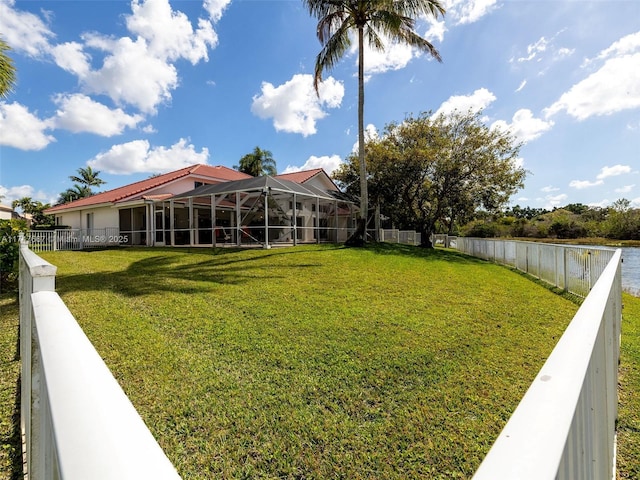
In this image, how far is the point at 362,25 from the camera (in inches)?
611

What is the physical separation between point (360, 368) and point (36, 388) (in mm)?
2968

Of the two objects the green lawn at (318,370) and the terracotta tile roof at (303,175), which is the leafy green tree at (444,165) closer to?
the terracotta tile roof at (303,175)

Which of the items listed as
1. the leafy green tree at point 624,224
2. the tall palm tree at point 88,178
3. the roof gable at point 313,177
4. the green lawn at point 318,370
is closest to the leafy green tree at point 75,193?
the tall palm tree at point 88,178

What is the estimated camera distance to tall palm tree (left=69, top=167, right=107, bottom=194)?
4658cm

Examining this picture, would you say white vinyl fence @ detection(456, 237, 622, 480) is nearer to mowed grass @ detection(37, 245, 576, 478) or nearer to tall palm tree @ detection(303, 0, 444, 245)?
mowed grass @ detection(37, 245, 576, 478)

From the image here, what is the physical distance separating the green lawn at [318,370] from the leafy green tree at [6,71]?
20.4 ft

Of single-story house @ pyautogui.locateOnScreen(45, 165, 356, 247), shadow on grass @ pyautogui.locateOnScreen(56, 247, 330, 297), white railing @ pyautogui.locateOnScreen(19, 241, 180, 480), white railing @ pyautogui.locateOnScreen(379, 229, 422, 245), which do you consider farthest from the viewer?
white railing @ pyautogui.locateOnScreen(379, 229, 422, 245)

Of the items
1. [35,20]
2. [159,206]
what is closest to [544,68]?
[35,20]

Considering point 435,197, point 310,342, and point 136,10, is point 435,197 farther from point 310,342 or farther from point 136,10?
point 310,342

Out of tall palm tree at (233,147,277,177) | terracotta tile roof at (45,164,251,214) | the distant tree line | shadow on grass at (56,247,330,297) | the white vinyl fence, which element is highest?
tall palm tree at (233,147,277,177)

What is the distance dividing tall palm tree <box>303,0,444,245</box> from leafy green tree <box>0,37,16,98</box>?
11.5 metres

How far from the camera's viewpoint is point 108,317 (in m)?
5.34

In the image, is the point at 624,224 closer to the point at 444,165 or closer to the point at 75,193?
the point at 444,165

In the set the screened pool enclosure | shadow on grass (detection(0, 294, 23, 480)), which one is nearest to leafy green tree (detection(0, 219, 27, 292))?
shadow on grass (detection(0, 294, 23, 480))
